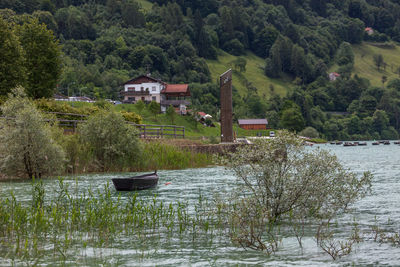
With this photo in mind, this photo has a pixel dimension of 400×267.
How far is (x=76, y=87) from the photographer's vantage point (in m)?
161

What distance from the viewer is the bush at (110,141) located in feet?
119

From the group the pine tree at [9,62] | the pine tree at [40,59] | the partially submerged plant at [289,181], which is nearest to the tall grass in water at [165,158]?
the pine tree at [9,62]

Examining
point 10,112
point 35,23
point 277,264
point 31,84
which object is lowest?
point 277,264

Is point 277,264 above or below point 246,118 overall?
below

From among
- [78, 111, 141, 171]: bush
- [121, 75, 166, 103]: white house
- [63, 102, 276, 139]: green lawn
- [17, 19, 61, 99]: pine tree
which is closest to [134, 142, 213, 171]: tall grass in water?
[78, 111, 141, 171]: bush

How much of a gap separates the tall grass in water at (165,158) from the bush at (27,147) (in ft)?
31.4

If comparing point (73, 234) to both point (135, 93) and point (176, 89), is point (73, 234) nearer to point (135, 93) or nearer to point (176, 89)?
point (135, 93)

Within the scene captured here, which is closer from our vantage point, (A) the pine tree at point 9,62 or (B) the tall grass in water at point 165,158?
(B) the tall grass in water at point 165,158

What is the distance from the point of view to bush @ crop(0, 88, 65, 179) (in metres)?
28.6

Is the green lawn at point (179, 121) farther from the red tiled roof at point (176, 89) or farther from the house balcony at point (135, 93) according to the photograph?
the red tiled roof at point (176, 89)

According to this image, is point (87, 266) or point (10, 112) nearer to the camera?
point (87, 266)

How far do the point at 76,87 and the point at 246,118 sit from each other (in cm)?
6682

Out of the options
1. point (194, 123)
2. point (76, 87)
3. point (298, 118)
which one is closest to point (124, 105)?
point (194, 123)

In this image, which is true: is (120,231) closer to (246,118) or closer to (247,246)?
(247,246)
